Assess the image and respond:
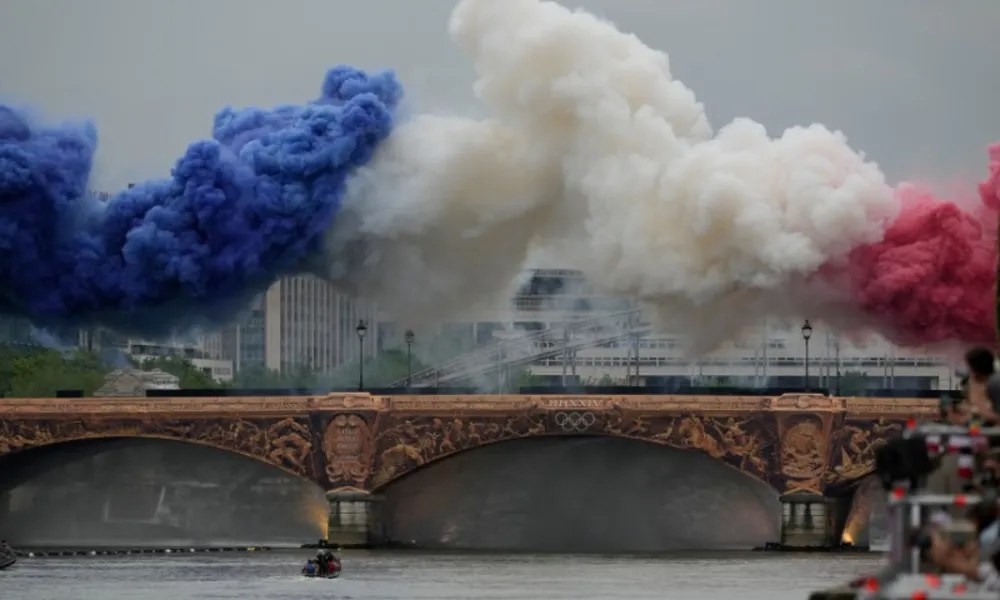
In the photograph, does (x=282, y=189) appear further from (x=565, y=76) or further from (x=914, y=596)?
(x=914, y=596)

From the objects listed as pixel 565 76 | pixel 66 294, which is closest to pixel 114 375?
pixel 66 294

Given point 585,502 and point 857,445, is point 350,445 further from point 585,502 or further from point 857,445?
point 857,445

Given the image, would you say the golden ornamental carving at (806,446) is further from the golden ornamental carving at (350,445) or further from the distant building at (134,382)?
the distant building at (134,382)

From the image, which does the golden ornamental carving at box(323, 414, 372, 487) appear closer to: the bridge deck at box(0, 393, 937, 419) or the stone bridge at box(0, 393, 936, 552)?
the stone bridge at box(0, 393, 936, 552)

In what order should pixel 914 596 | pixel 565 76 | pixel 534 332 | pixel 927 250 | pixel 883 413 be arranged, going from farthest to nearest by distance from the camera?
pixel 534 332 < pixel 883 413 < pixel 565 76 < pixel 927 250 < pixel 914 596

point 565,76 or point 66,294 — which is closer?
point 565,76

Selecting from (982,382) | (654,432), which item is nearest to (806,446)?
(654,432)
